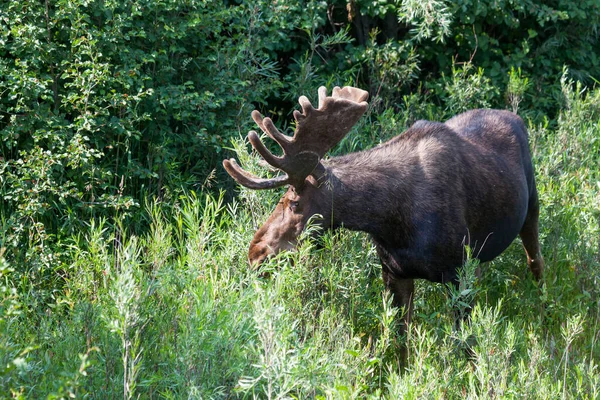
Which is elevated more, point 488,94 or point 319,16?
point 319,16

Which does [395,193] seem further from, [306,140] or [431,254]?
[306,140]

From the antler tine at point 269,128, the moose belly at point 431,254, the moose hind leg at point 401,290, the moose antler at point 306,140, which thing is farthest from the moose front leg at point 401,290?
the antler tine at point 269,128

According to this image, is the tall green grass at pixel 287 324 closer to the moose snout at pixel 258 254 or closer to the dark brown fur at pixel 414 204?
the moose snout at pixel 258 254

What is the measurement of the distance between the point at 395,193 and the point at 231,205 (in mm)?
2332

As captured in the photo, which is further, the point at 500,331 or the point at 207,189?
the point at 207,189

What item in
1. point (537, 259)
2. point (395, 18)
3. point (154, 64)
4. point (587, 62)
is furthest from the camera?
point (587, 62)

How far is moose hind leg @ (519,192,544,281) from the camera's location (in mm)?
7219

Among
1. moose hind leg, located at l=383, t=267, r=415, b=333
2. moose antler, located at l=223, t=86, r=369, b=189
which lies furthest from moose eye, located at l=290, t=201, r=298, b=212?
moose hind leg, located at l=383, t=267, r=415, b=333

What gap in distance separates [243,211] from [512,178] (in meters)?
2.10

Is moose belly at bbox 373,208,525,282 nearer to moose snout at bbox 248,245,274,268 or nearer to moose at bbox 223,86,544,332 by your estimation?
moose at bbox 223,86,544,332

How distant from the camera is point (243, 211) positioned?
264 inches

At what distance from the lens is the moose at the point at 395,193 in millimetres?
5691

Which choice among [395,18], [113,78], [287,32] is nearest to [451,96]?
[395,18]

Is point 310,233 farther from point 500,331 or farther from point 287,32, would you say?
point 287,32
